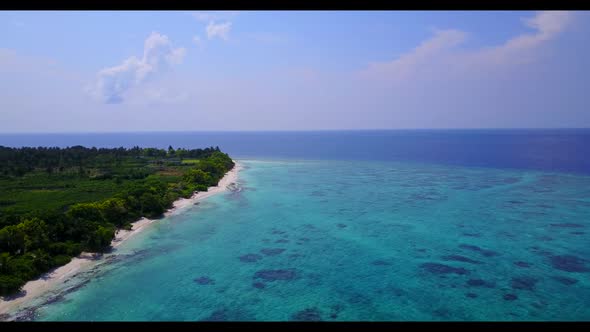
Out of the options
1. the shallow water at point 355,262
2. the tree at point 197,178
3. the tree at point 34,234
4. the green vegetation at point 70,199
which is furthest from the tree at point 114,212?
the tree at point 197,178

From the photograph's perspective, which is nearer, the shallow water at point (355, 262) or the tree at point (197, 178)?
the shallow water at point (355, 262)

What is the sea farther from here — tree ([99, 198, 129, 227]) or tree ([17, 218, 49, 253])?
tree ([17, 218, 49, 253])

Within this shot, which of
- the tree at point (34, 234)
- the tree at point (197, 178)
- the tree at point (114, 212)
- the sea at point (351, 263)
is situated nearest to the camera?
the sea at point (351, 263)

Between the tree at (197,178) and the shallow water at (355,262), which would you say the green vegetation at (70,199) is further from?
the shallow water at (355,262)

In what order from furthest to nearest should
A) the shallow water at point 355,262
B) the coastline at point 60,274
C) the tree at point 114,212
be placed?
the tree at point 114,212 → the shallow water at point 355,262 → the coastline at point 60,274

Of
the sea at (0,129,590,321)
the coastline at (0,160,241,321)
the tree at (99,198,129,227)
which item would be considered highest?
the tree at (99,198,129,227)

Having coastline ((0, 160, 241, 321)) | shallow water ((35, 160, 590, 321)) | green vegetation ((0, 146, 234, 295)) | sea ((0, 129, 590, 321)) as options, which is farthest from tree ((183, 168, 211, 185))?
coastline ((0, 160, 241, 321))
